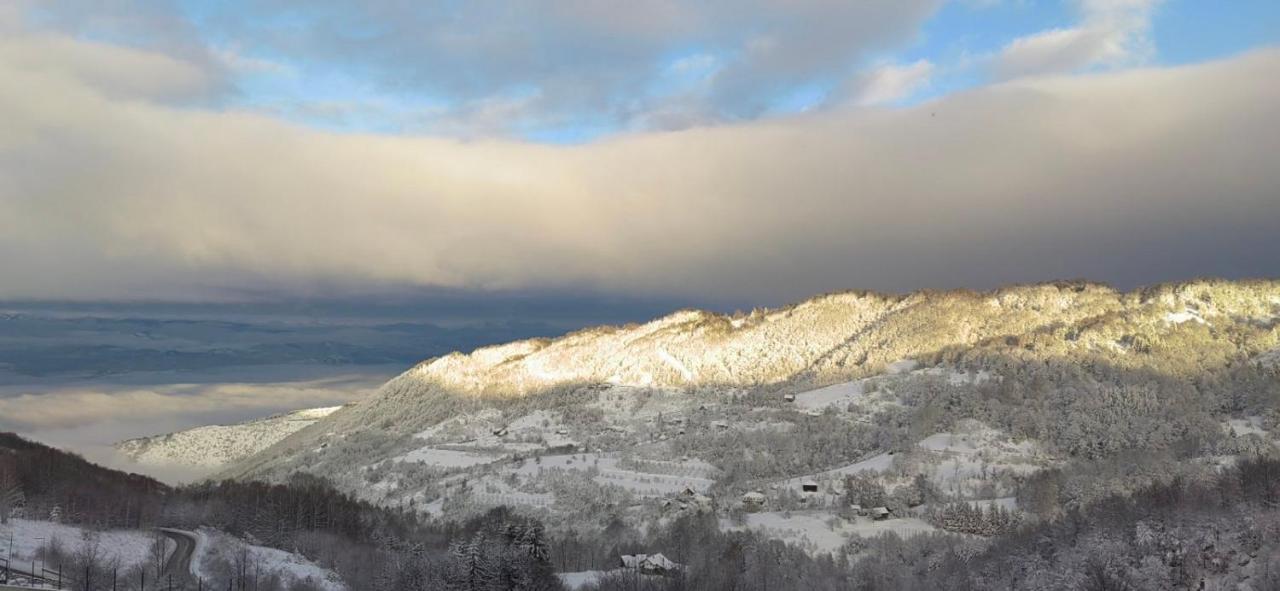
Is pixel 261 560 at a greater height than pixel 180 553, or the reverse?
pixel 180 553

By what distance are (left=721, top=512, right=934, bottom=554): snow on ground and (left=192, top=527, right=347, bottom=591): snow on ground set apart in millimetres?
73291

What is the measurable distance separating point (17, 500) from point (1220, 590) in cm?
13496

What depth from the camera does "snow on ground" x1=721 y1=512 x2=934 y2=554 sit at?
148 meters

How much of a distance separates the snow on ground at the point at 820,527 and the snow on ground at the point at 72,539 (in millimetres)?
92108

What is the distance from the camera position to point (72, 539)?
9950cm

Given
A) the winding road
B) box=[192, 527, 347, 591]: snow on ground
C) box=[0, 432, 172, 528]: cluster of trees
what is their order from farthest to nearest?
box=[0, 432, 172, 528]: cluster of trees
box=[192, 527, 347, 591]: snow on ground
the winding road

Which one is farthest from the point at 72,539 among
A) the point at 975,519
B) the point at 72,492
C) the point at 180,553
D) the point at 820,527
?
the point at 975,519

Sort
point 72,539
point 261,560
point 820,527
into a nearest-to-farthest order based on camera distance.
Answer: point 72,539, point 261,560, point 820,527

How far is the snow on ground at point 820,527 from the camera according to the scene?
486 ft

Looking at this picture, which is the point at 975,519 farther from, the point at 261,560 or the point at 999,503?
the point at 261,560

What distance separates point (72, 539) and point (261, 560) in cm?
2043

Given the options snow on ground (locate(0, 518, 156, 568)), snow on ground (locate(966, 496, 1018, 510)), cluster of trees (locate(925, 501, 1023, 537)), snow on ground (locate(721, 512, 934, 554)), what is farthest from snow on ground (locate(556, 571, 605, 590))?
snow on ground (locate(966, 496, 1018, 510))

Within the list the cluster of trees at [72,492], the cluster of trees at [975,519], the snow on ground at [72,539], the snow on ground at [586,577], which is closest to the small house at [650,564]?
the snow on ground at [586,577]

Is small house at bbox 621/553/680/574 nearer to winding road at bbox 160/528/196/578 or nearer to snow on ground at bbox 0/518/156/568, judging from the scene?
winding road at bbox 160/528/196/578
